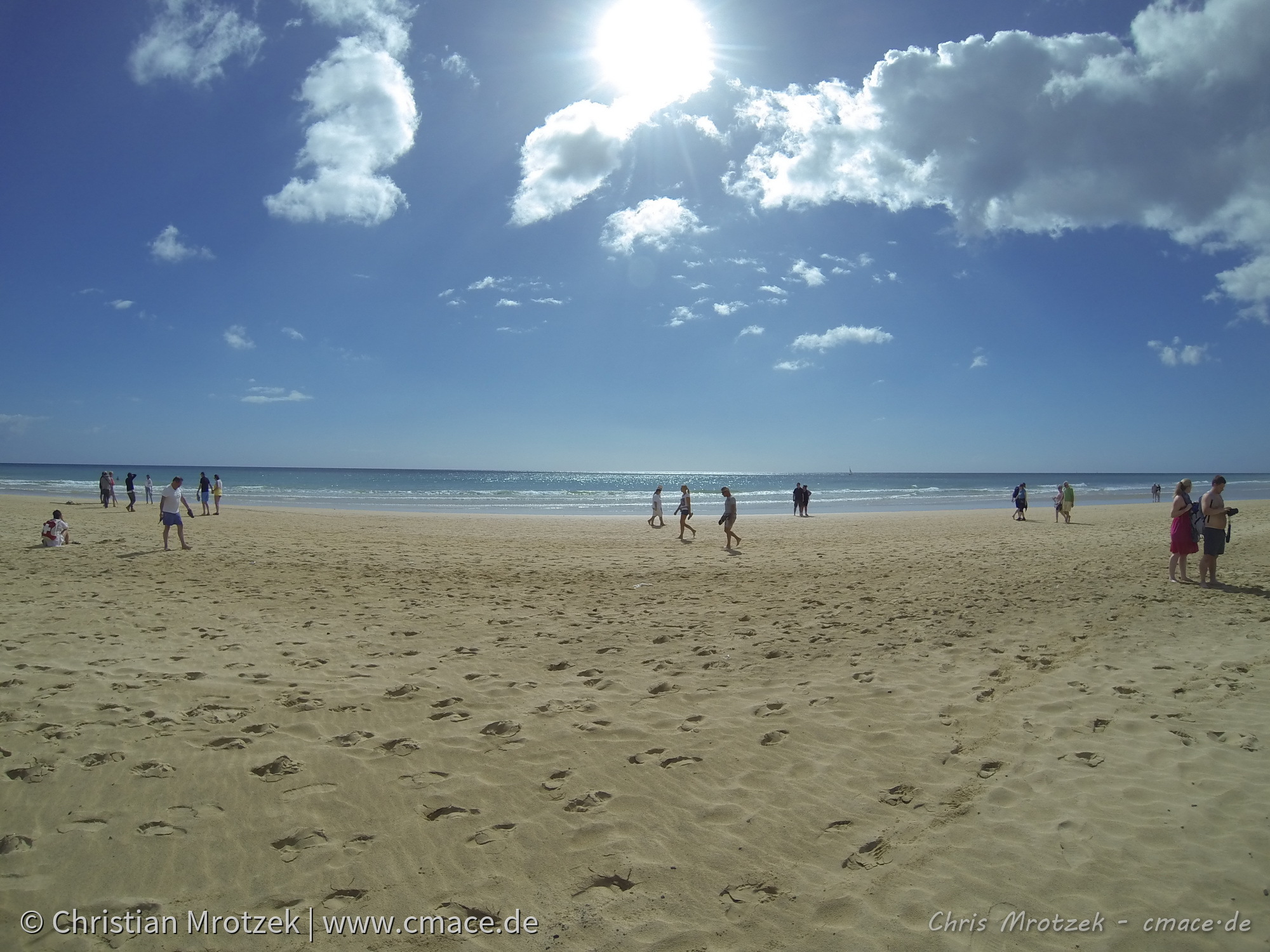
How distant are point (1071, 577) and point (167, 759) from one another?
43.6 ft

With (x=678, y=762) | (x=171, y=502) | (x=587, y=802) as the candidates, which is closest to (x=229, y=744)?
(x=587, y=802)

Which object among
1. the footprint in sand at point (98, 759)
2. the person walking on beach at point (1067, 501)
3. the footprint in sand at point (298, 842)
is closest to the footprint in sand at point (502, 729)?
the footprint in sand at point (298, 842)

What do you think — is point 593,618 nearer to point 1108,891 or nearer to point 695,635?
point 695,635

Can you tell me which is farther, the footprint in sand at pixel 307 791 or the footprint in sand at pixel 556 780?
the footprint in sand at pixel 556 780

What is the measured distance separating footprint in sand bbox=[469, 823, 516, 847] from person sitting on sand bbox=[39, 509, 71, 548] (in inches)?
638

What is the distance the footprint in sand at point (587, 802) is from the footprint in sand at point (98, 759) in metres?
3.23

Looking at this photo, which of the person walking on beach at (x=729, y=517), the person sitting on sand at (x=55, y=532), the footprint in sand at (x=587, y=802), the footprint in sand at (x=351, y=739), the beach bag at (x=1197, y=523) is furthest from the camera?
the person walking on beach at (x=729, y=517)

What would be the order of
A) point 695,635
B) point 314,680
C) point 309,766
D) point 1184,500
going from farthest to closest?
point 1184,500
point 695,635
point 314,680
point 309,766

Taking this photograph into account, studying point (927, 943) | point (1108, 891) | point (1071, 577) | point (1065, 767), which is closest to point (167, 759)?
point (927, 943)

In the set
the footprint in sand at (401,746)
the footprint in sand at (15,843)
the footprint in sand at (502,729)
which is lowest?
the footprint in sand at (502,729)

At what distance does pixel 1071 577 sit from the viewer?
36.8 feet

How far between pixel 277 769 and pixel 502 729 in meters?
1.58

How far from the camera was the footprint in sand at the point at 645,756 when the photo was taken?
14.7 feet

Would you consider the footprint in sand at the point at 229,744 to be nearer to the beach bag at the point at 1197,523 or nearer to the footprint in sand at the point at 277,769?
the footprint in sand at the point at 277,769
